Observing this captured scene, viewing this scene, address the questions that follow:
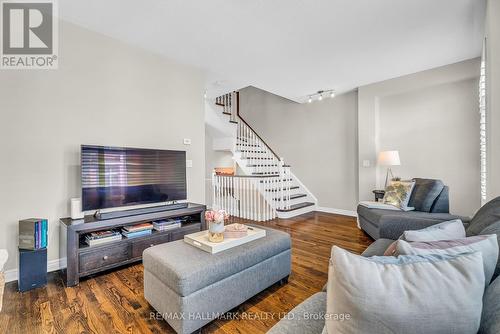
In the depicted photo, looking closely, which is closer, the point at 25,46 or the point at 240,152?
the point at 25,46

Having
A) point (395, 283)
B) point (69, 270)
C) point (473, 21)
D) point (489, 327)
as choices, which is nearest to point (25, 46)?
point (69, 270)

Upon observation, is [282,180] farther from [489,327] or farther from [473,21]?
[489,327]

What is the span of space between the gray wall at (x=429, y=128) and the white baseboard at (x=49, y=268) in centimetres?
461

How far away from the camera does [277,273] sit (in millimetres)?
2049

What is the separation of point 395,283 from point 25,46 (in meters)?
3.50

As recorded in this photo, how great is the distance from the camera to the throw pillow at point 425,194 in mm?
3019

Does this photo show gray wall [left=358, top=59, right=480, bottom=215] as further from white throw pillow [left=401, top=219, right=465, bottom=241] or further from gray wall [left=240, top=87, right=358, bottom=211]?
white throw pillow [left=401, top=219, right=465, bottom=241]

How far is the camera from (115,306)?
184 cm

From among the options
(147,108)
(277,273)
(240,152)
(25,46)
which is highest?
(25,46)

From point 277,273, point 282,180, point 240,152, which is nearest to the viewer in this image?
point 277,273

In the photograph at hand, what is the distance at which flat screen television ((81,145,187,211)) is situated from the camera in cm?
242

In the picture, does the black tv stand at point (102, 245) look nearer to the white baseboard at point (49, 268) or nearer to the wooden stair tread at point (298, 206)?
the white baseboard at point (49, 268)

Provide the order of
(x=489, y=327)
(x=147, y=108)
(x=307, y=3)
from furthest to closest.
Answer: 1. (x=147, y=108)
2. (x=307, y=3)
3. (x=489, y=327)

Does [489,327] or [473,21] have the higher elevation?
[473,21]
